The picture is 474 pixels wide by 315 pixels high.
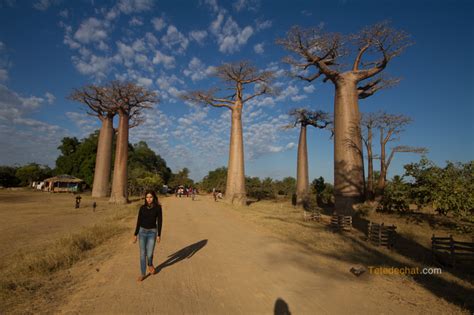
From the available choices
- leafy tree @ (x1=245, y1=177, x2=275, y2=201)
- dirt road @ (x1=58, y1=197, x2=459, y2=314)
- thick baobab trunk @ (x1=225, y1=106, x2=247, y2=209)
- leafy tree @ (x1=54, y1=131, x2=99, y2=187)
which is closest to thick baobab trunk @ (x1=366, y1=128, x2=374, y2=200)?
dirt road @ (x1=58, y1=197, x2=459, y2=314)

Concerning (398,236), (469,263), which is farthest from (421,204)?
(469,263)

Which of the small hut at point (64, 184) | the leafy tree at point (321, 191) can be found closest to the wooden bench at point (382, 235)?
the leafy tree at point (321, 191)

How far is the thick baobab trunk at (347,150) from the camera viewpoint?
37.8ft

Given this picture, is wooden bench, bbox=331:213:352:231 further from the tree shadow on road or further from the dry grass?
the dry grass

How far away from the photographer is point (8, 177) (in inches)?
1748

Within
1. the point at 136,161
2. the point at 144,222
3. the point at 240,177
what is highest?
the point at 136,161

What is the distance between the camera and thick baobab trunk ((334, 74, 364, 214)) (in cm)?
1152

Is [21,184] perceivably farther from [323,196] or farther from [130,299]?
[130,299]

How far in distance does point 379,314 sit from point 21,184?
2236 inches

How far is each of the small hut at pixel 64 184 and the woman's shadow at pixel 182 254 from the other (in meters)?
30.6

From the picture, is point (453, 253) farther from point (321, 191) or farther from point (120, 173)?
point (321, 191)

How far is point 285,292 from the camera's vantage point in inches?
138

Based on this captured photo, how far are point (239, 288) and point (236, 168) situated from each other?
1543 cm

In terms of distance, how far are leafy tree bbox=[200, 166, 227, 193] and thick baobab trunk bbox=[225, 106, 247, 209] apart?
23779mm
